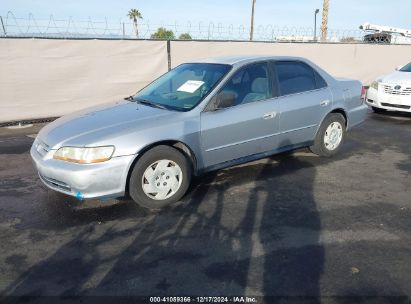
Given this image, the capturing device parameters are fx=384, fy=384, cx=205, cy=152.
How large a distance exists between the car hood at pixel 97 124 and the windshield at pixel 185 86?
25cm

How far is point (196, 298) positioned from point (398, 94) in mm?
8151

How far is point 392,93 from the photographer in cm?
916

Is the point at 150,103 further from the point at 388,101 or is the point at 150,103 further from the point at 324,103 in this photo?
the point at 388,101

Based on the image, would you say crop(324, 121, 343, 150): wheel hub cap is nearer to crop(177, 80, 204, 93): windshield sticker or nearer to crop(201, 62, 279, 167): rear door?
crop(201, 62, 279, 167): rear door

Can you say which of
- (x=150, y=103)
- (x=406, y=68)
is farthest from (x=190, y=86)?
(x=406, y=68)

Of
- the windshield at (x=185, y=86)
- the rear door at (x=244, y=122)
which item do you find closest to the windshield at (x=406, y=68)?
the rear door at (x=244, y=122)

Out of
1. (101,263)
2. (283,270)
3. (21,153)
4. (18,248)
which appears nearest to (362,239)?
(283,270)

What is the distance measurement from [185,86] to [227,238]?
218 cm

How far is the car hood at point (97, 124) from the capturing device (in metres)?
3.97

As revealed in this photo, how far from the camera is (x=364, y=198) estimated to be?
4523 mm

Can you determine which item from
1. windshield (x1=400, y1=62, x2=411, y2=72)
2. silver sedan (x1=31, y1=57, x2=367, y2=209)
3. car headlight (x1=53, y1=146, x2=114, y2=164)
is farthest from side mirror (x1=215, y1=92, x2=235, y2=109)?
windshield (x1=400, y1=62, x2=411, y2=72)

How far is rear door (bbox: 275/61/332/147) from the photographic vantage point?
5207mm

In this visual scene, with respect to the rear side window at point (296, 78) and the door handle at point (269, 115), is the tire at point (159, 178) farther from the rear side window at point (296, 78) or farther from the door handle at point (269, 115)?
the rear side window at point (296, 78)

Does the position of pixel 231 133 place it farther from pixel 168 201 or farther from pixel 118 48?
pixel 118 48
